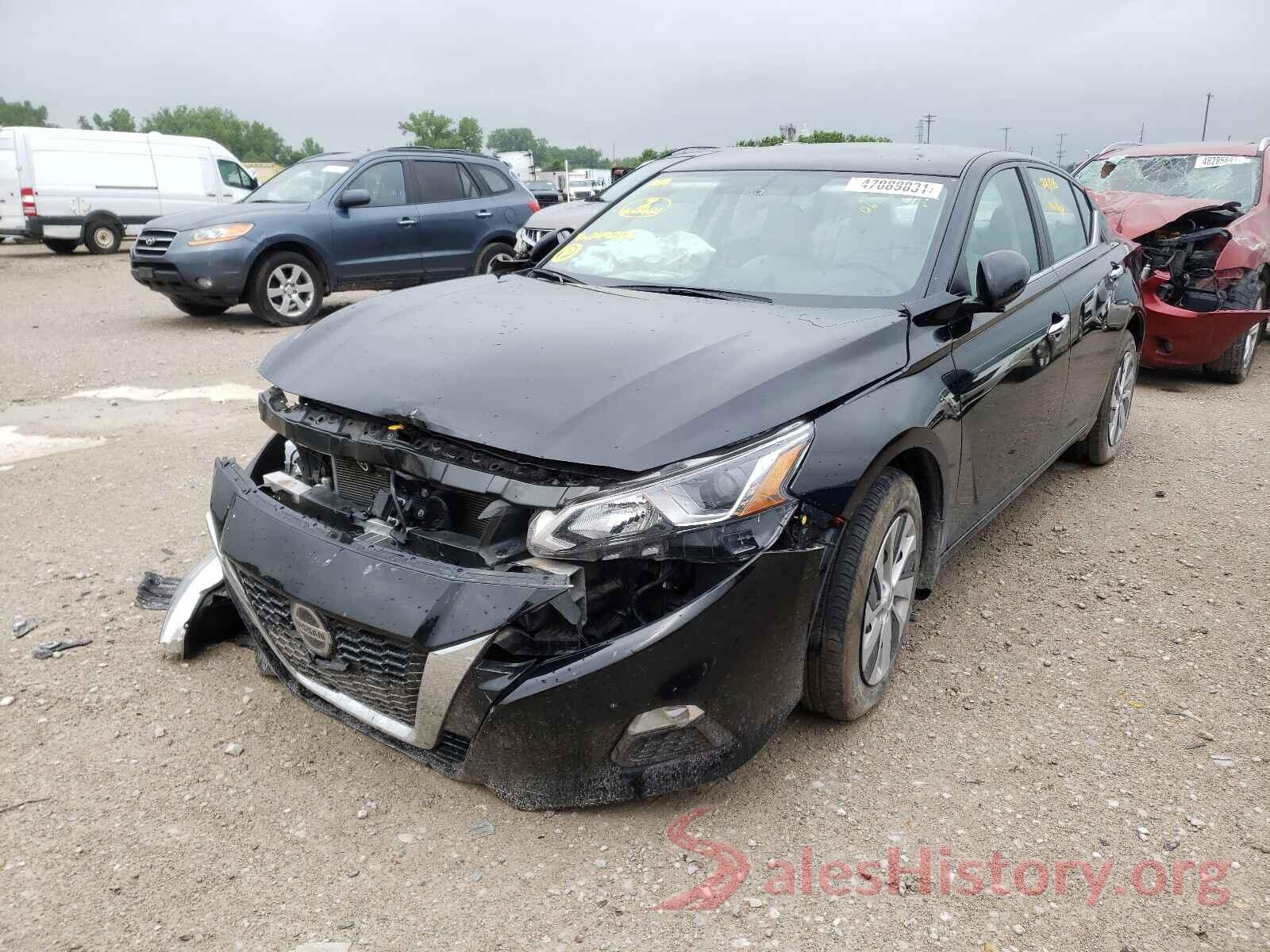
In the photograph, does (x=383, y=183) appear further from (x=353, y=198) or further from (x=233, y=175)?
(x=233, y=175)

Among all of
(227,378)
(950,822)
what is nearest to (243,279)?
(227,378)

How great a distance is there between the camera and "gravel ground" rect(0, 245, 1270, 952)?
2.23 m

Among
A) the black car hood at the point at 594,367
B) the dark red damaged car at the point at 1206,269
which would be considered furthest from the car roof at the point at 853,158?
the dark red damaged car at the point at 1206,269

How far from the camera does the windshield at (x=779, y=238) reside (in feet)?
11.0

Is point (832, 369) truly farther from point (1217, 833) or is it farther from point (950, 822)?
point (1217, 833)

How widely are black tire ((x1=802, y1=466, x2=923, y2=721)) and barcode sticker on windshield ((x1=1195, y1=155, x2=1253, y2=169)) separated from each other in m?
7.36

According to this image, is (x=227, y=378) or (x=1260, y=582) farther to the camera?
(x=227, y=378)

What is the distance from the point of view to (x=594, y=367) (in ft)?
8.67

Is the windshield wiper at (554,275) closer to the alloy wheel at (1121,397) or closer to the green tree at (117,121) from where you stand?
the alloy wheel at (1121,397)

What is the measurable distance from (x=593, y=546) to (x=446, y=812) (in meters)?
0.87

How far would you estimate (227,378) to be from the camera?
7609 millimetres

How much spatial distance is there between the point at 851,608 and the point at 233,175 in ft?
64.6

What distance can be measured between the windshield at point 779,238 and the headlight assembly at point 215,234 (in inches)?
267

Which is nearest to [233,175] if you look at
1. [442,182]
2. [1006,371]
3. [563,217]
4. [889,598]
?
[442,182]
